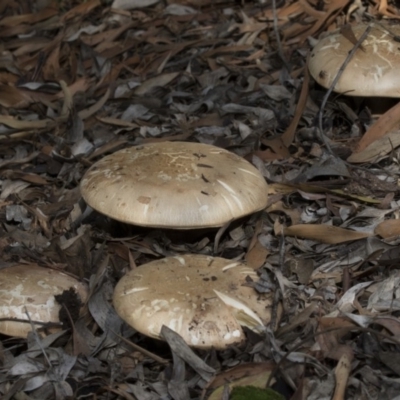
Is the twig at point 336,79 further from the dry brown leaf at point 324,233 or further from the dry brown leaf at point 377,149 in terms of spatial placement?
the dry brown leaf at point 324,233

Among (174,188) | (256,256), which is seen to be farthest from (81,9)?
(256,256)

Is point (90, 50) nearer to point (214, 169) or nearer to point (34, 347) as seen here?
point (214, 169)

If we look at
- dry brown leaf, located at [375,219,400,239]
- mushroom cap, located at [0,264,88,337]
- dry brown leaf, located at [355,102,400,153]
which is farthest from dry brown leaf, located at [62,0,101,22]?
dry brown leaf, located at [375,219,400,239]

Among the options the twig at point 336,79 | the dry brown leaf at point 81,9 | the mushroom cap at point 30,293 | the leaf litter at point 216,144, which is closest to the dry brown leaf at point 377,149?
the leaf litter at point 216,144

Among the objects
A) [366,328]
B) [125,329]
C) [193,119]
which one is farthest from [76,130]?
[366,328]

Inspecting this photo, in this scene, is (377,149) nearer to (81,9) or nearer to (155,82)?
(155,82)

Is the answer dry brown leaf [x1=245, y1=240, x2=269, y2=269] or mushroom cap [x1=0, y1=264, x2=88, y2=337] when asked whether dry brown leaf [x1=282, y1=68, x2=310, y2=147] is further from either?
mushroom cap [x1=0, y1=264, x2=88, y2=337]
